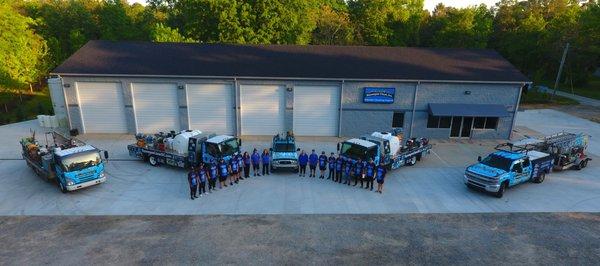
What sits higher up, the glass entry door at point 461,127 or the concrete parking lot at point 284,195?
the glass entry door at point 461,127

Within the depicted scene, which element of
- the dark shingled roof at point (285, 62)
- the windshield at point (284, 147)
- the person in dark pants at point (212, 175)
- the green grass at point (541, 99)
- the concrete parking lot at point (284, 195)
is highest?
the dark shingled roof at point (285, 62)

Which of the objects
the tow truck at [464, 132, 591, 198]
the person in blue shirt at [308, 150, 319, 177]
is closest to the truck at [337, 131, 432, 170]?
the person in blue shirt at [308, 150, 319, 177]

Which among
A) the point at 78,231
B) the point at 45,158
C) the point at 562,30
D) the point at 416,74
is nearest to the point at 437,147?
the point at 416,74

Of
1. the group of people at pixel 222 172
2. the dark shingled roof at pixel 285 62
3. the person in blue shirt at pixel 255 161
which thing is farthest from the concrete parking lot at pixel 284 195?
the dark shingled roof at pixel 285 62

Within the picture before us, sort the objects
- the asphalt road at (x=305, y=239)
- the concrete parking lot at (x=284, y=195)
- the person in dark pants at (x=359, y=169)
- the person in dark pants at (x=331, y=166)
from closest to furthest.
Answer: the asphalt road at (x=305, y=239) → the concrete parking lot at (x=284, y=195) → the person in dark pants at (x=359, y=169) → the person in dark pants at (x=331, y=166)

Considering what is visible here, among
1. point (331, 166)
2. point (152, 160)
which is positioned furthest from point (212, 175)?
point (331, 166)

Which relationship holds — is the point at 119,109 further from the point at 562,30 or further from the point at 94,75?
the point at 562,30

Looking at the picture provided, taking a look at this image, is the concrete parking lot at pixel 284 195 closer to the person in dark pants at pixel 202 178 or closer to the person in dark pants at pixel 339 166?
the person in dark pants at pixel 202 178
